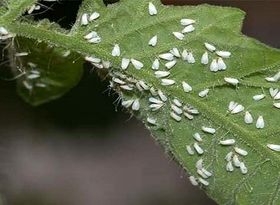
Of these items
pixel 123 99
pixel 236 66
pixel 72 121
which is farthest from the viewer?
pixel 72 121

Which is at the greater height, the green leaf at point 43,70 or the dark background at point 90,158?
the green leaf at point 43,70

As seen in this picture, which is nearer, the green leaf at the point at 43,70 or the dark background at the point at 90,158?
the green leaf at the point at 43,70

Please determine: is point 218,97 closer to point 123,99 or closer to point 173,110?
point 173,110

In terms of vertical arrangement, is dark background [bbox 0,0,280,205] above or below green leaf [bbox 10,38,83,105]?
below

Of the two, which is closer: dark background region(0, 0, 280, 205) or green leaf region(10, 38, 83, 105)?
green leaf region(10, 38, 83, 105)

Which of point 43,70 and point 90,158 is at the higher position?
point 43,70

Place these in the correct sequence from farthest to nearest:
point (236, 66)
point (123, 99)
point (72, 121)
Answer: point (72, 121) → point (123, 99) → point (236, 66)

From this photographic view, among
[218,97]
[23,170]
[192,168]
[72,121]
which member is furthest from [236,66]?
[23,170]

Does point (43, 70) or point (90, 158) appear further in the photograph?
point (90, 158)
